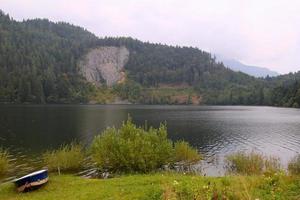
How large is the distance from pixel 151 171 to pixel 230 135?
147ft

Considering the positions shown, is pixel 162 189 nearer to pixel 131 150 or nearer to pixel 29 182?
pixel 29 182

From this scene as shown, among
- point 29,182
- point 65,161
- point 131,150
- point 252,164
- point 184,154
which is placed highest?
point 131,150

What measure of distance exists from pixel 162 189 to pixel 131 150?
14.1 metres

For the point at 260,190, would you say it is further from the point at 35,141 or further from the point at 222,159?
the point at 35,141

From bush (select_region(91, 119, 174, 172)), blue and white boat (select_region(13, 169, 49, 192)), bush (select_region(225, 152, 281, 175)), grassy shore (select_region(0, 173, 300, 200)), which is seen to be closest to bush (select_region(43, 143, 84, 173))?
bush (select_region(91, 119, 174, 172))

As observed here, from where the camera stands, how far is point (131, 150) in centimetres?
3167

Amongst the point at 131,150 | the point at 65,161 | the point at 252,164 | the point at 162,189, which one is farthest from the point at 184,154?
the point at 162,189

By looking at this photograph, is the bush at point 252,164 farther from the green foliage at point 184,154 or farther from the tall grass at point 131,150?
the tall grass at point 131,150

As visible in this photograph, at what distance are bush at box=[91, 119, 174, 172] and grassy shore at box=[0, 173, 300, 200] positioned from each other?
609cm

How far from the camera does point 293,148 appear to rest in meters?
58.8

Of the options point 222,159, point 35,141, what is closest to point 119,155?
point 222,159

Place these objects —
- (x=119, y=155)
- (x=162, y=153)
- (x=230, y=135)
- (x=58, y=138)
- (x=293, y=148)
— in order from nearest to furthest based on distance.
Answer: (x=119, y=155)
(x=162, y=153)
(x=293, y=148)
(x=58, y=138)
(x=230, y=135)

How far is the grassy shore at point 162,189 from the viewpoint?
1580 cm

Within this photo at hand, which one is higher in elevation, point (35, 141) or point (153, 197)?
point (153, 197)
